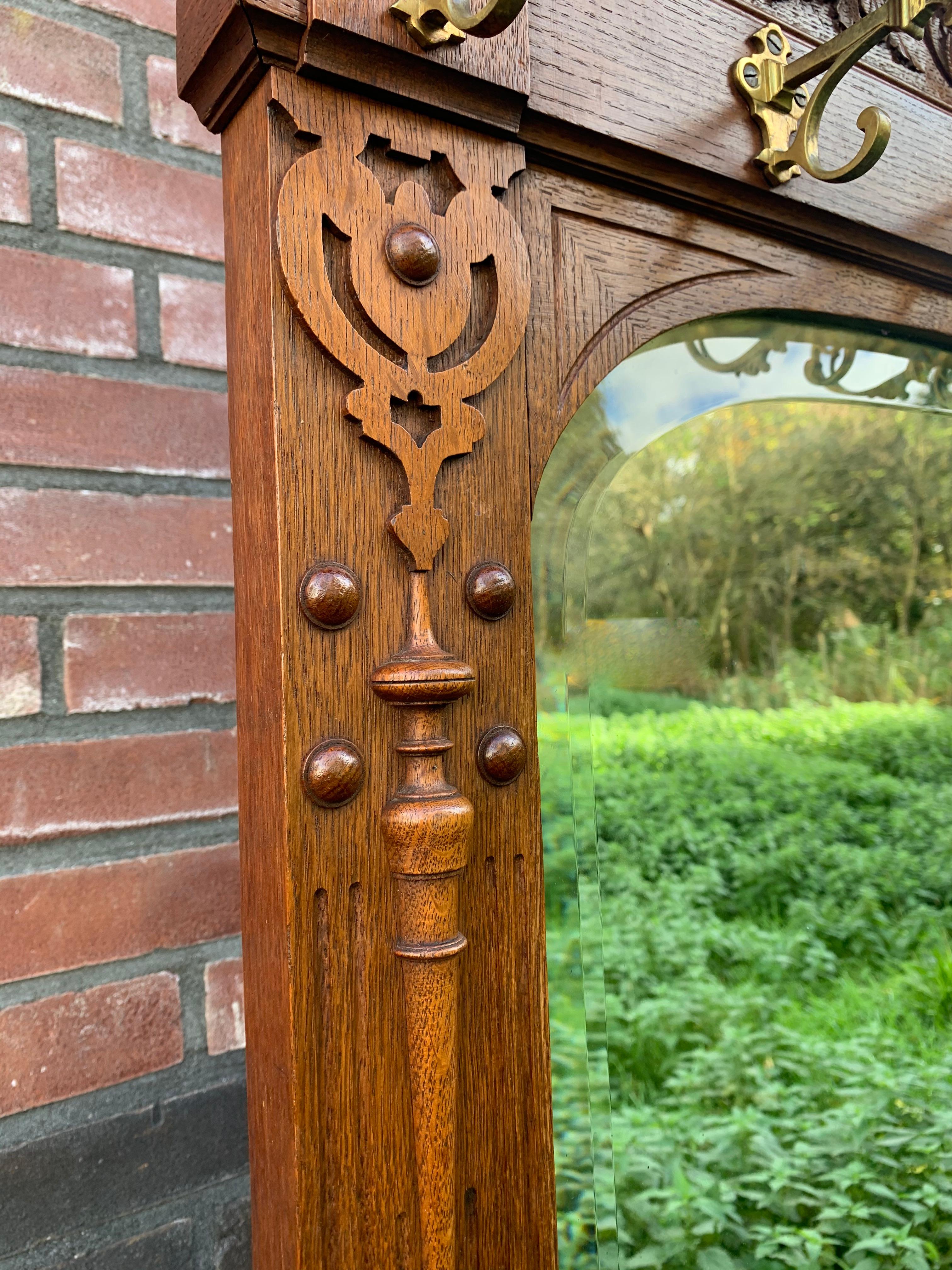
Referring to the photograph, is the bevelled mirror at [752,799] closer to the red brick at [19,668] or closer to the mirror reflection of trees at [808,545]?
the mirror reflection of trees at [808,545]

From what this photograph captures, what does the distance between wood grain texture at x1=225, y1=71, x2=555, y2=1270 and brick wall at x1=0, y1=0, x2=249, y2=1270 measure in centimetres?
23

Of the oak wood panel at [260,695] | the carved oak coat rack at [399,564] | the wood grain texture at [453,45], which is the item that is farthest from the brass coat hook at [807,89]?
the oak wood panel at [260,695]

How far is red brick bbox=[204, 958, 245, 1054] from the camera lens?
609 mm

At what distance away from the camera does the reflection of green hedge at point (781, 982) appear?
0.81 meters

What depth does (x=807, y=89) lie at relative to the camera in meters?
0.53

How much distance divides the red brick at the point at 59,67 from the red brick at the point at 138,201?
0.03m

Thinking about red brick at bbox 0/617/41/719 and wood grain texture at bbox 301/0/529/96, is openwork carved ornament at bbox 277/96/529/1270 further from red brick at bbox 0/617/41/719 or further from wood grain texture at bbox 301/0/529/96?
red brick at bbox 0/617/41/719

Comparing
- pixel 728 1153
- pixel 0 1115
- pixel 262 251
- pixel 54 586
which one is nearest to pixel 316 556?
pixel 262 251

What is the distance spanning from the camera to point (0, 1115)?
0.53 m

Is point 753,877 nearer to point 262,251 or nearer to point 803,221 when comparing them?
point 803,221

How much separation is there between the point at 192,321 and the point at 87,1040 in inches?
19.2

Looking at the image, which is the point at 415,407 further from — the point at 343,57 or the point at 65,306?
the point at 65,306

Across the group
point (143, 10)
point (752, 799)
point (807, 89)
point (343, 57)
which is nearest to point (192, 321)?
point (143, 10)

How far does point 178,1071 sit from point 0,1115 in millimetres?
106
